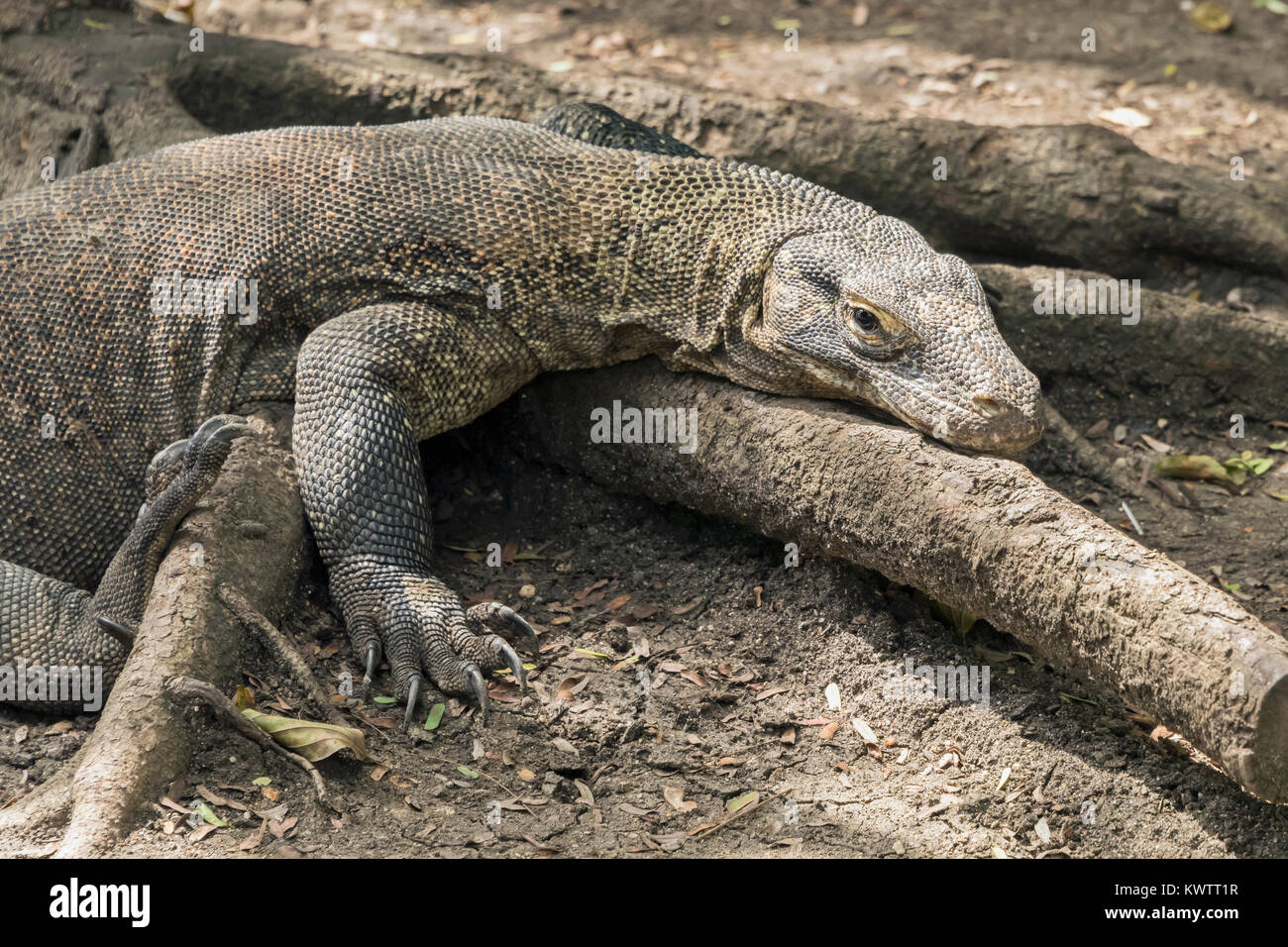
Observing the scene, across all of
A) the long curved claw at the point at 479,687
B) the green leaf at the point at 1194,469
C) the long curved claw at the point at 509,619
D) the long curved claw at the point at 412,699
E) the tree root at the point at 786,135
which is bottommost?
the long curved claw at the point at 412,699

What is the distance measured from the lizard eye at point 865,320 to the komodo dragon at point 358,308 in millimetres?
94

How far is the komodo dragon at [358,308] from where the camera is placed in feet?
17.8

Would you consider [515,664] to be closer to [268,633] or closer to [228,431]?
[268,633]

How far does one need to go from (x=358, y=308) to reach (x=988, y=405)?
2.85 meters

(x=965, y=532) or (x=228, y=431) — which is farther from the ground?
(x=965, y=532)

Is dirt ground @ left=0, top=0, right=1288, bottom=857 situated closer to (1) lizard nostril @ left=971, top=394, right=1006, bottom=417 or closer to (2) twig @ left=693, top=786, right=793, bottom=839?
(2) twig @ left=693, top=786, right=793, bottom=839

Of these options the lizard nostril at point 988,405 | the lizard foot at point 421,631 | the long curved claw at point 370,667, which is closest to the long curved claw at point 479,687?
the lizard foot at point 421,631

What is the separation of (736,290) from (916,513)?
1427 mm

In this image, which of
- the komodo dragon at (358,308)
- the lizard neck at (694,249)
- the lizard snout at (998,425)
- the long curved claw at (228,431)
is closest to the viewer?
the lizard snout at (998,425)

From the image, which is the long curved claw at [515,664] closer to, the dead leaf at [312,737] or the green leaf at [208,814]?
the dead leaf at [312,737]

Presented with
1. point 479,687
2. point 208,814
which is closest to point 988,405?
point 479,687

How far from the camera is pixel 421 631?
203 inches

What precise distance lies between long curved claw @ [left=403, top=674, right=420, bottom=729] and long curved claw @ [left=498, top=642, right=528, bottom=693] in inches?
14.1
